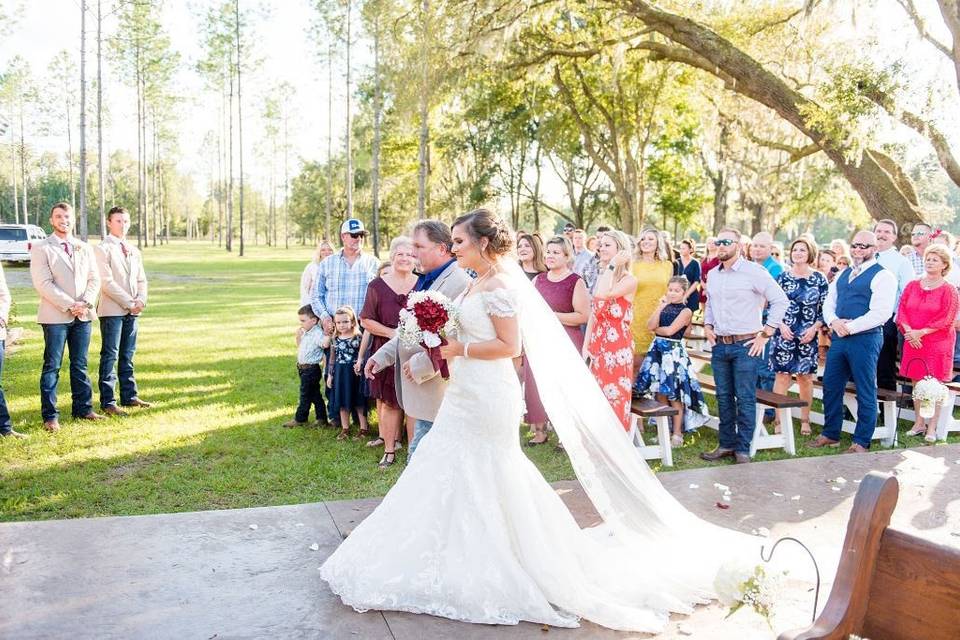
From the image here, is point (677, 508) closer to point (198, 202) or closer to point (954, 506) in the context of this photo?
point (954, 506)

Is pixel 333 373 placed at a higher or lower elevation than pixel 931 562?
lower

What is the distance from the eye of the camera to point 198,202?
8456 cm

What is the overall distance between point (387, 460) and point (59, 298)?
363 cm

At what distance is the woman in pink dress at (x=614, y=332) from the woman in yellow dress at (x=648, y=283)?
43.7 inches

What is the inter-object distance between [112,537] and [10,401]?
16.0ft

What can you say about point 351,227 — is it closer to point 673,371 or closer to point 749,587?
point 673,371

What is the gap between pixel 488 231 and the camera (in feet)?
13.6

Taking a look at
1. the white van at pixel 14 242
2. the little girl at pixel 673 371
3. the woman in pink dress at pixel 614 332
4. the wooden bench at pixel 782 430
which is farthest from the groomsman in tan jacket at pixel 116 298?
the white van at pixel 14 242

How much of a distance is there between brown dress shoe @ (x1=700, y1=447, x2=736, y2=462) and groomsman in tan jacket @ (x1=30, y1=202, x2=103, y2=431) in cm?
625

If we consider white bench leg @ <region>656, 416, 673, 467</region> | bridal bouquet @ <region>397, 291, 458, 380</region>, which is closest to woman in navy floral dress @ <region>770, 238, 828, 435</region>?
white bench leg @ <region>656, 416, 673, 467</region>

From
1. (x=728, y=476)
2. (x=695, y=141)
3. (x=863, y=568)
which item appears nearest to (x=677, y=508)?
(x=728, y=476)

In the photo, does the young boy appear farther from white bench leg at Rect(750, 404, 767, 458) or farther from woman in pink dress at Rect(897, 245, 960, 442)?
woman in pink dress at Rect(897, 245, 960, 442)

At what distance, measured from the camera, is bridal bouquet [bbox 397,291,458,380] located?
4105mm

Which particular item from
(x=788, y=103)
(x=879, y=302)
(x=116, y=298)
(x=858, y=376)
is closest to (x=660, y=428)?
(x=858, y=376)
